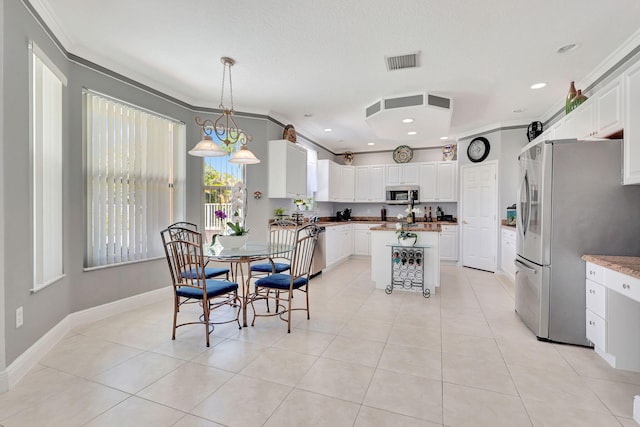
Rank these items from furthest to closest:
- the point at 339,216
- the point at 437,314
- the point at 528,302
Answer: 1. the point at 339,216
2. the point at 437,314
3. the point at 528,302

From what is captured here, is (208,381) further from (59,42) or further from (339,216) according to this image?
(339,216)

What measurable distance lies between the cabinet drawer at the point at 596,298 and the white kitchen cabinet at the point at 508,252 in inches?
93.6

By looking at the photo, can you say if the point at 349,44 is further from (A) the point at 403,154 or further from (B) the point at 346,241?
(A) the point at 403,154

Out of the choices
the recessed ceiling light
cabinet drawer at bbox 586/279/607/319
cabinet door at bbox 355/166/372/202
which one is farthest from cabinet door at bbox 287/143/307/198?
cabinet drawer at bbox 586/279/607/319

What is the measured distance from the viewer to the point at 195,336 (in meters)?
2.76

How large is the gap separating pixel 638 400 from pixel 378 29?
3.09 meters

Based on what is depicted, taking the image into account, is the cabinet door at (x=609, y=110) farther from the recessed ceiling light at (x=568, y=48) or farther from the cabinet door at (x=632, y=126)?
the recessed ceiling light at (x=568, y=48)

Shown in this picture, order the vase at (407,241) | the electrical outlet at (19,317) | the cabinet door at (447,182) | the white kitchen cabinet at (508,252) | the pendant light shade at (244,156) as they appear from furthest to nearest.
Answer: the cabinet door at (447,182)
the white kitchen cabinet at (508,252)
the vase at (407,241)
the pendant light shade at (244,156)
the electrical outlet at (19,317)

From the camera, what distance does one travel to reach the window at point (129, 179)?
10.4 ft

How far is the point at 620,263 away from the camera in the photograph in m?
2.09

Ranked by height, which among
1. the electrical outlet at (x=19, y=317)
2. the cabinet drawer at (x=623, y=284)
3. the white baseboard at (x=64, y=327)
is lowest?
the white baseboard at (x=64, y=327)

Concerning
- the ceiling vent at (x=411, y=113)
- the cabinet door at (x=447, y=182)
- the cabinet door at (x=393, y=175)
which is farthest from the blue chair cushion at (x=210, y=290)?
the cabinet door at (x=447, y=182)

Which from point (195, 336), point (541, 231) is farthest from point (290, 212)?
point (541, 231)

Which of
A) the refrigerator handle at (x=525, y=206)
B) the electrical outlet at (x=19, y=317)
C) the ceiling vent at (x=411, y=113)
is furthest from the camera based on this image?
the ceiling vent at (x=411, y=113)
